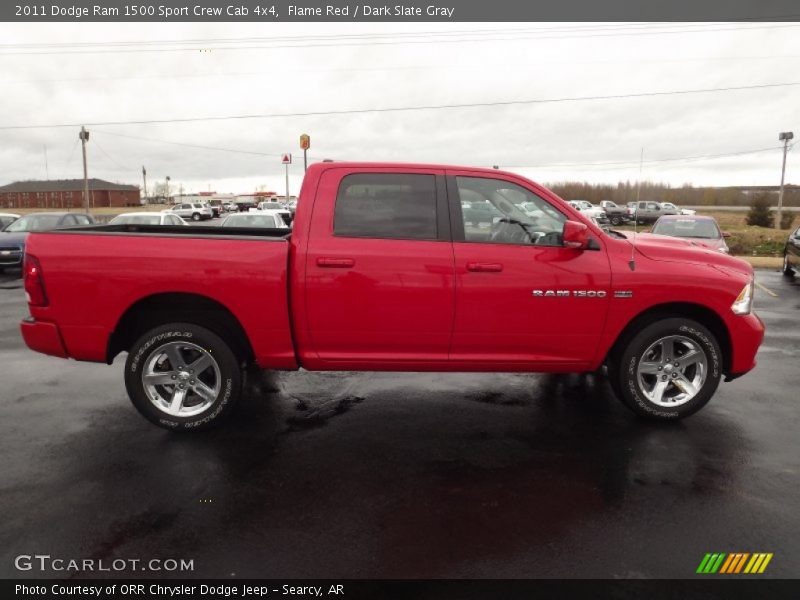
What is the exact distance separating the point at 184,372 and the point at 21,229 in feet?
47.7

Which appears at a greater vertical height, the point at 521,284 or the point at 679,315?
the point at 521,284

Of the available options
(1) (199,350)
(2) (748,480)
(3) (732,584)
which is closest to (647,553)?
(3) (732,584)

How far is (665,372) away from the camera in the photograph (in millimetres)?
4566

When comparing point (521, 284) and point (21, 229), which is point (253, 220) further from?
point (521, 284)

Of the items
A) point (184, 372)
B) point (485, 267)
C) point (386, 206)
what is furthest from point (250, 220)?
point (485, 267)

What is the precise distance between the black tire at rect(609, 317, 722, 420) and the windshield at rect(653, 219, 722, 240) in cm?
861

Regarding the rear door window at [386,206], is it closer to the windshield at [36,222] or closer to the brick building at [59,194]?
the windshield at [36,222]

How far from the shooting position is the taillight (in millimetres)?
4168

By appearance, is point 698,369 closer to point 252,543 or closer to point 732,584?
point 732,584

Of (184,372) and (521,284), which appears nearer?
(521,284)

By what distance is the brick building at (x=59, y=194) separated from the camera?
11188 cm

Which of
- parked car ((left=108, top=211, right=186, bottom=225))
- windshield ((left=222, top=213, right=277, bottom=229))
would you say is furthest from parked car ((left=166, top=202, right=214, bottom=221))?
windshield ((left=222, top=213, right=277, bottom=229))

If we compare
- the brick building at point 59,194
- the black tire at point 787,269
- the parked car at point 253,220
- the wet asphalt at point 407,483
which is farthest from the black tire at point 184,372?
the brick building at point 59,194

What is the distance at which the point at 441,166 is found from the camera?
447 cm
